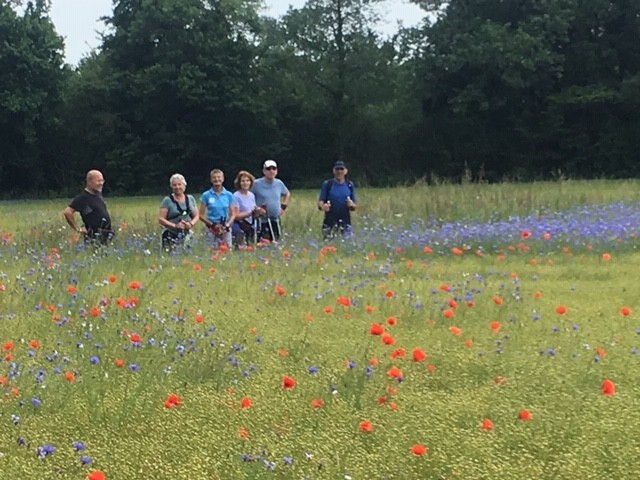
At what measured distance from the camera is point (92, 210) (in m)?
10.4

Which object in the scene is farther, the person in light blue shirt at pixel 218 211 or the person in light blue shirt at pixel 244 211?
the person in light blue shirt at pixel 244 211

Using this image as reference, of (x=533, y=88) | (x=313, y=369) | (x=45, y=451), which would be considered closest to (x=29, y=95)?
(x=533, y=88)

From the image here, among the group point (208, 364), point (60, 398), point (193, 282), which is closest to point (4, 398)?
point (60, 398)

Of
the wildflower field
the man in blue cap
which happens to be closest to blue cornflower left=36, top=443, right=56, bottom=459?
the wildflower field

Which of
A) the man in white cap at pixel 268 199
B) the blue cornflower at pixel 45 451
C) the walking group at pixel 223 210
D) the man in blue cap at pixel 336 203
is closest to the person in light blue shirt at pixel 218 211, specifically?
the walking group at pixel 223 210

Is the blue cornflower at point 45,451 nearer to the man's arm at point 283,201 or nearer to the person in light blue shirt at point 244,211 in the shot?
the person in light blue shirt at point 244,211

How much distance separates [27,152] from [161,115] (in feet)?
22.4

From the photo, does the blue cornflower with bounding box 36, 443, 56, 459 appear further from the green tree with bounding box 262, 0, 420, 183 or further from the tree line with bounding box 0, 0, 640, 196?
the green tree with bounding box 262, 0, 420, 183

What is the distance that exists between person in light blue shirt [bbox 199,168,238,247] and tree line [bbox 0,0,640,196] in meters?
29.4

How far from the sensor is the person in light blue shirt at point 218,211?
1071 cm

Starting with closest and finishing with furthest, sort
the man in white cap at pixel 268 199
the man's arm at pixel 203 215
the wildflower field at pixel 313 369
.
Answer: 1. the wildflower field at pixel 313 369
2. the man's arm at pixel 203 215
3. the man in white cap at pixel 268 199

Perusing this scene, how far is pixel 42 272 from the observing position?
325 inches

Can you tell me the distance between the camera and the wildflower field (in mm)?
3807

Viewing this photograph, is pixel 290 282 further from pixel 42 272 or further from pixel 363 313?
pixel 42 272
